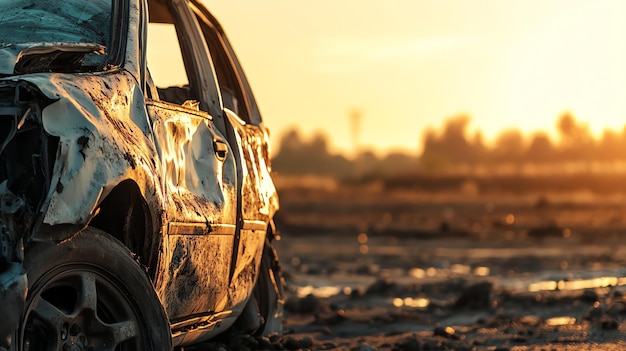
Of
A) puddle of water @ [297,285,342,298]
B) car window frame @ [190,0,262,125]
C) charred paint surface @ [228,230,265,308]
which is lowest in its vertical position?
puddle of water @ [297,285,342,298]

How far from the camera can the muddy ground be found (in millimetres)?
9875

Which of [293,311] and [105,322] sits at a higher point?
[105,322]

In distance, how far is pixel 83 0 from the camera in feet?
21.5

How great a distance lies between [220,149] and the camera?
23.3 feet

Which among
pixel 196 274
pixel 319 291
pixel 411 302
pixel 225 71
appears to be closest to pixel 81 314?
pixel 196 274

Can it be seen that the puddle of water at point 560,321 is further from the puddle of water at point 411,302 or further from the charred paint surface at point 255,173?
the charred paint surface at point 255,173

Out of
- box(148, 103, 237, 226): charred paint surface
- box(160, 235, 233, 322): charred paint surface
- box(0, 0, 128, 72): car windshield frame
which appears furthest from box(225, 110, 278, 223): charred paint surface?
box(0, 0, 128, 72): car windshield frame

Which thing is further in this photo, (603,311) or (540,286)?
(540,286)

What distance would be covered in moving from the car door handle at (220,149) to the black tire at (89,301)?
55.6 inches

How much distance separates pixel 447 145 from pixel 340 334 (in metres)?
140

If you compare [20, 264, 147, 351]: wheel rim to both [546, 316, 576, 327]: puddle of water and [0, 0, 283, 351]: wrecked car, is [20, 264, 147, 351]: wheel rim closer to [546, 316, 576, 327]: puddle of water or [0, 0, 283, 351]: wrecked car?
[0, 0, 283, 351]: wrecked car

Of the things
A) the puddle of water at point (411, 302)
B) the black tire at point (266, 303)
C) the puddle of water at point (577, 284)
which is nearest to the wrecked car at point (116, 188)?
the black tire at point (266, 303)

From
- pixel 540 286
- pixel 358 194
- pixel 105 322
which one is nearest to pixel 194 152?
pixel 105 322

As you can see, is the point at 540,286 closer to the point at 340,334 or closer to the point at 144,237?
the point at 340,334
